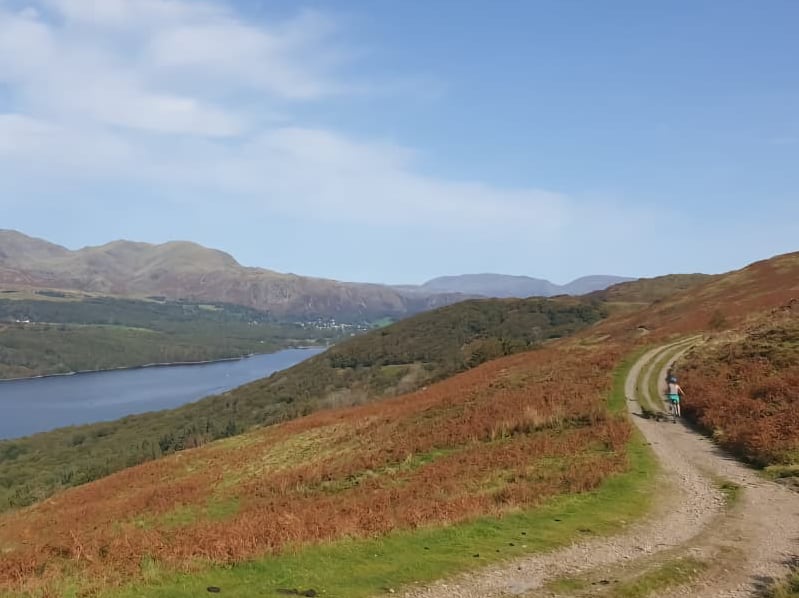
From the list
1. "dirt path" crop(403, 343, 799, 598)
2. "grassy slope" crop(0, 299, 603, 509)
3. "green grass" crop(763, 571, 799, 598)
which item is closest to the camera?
"green grass" crop(763, 571, 799, 598)

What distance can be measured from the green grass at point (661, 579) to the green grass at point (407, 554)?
8.02 ft

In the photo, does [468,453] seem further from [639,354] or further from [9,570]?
[639,354]

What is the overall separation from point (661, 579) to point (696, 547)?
2406mm

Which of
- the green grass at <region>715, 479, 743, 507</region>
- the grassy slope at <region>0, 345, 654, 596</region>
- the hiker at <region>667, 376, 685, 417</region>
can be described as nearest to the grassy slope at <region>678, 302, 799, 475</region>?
the hiker at <region>667, 376, 685, 417</region>

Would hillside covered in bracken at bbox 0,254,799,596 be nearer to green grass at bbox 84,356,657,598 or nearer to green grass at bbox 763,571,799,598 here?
green grass at bbox 84,356,657,598

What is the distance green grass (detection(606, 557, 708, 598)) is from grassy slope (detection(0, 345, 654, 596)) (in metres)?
2.61

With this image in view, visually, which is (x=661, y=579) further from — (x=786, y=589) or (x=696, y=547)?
(x=696, y=547)

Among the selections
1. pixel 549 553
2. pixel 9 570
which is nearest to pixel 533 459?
pixel 549 553

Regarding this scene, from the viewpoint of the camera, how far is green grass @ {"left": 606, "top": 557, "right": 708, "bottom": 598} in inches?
449

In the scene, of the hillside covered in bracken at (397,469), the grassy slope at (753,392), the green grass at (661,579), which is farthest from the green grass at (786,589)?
the grassy slope at (753,392)

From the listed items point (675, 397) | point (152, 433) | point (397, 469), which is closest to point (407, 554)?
point (397, 469)

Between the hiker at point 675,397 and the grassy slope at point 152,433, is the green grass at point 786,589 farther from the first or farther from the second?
the grassy slope at point 152,433

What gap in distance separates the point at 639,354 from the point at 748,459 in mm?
28609

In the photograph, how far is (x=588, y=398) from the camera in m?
33.7
